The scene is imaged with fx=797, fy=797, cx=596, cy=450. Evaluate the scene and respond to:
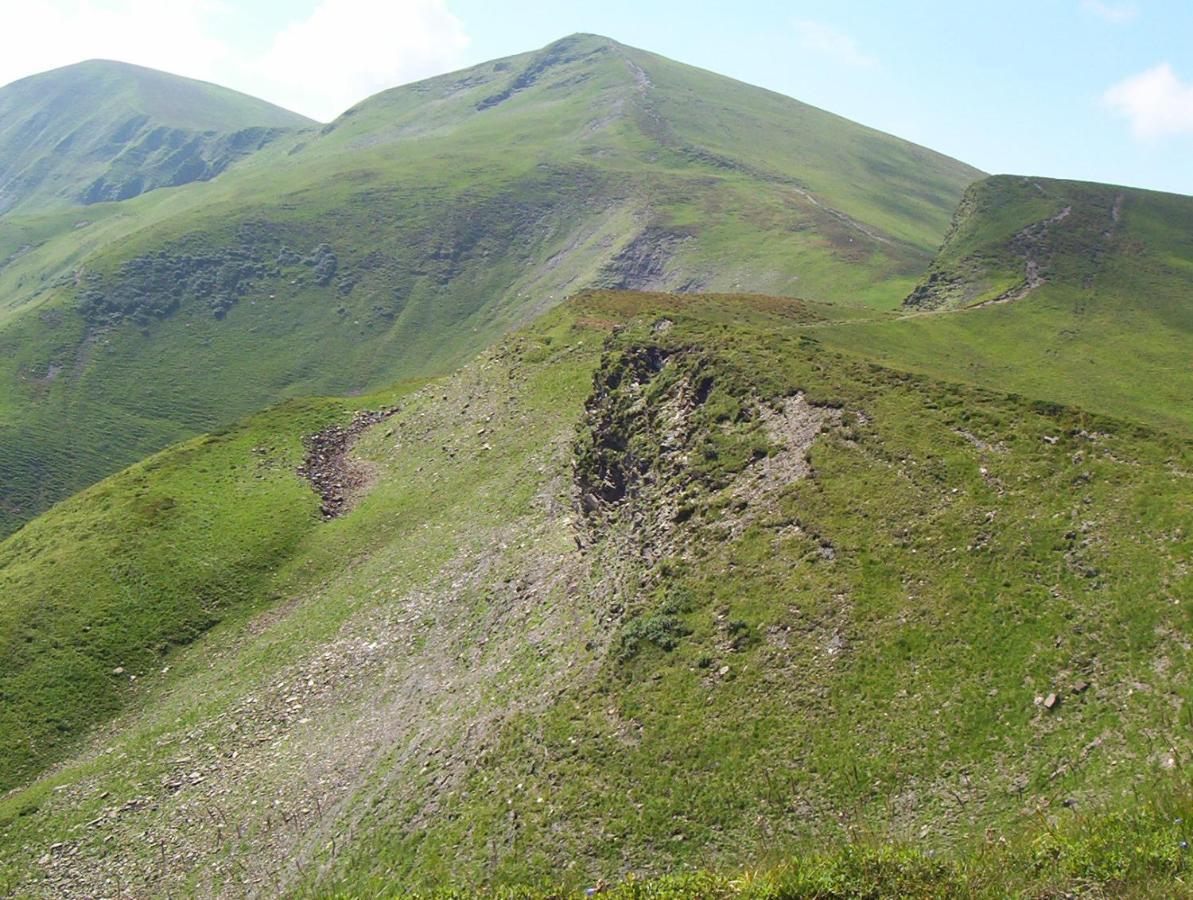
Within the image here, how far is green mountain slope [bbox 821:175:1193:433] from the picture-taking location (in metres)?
52.5

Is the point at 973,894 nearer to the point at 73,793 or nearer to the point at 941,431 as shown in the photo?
the point at 941,431

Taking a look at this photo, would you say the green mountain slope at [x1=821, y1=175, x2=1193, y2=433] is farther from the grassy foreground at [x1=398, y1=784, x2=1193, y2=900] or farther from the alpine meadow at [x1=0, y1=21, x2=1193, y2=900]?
the grassy foreground at [x1=398, y1=784, x2=1193, y2=900]

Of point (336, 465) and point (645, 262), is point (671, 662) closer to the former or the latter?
point (336, 465)

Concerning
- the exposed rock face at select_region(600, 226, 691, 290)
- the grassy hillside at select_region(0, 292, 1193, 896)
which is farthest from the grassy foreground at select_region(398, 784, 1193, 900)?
the exposed rock face at select_region(600, 226, 691, 290)

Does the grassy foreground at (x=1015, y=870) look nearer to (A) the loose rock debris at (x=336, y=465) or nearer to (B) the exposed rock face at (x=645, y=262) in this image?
(A) the loose rock debris at (x=336, y=465)

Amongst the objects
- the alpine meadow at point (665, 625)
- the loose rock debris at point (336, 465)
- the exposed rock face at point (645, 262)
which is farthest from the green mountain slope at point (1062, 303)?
the exposed rock face at point (645, 262)

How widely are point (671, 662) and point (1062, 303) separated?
5743 cm

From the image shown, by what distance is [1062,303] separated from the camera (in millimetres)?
68938

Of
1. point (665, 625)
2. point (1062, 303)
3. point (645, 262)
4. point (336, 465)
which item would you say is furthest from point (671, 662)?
point (645, 262)

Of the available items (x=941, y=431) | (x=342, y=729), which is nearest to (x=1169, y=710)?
(x=941, y=431)

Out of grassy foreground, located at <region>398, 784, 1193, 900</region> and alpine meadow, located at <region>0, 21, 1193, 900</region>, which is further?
alpine meadow, located at <region>0, 21, 1193, 900</region>

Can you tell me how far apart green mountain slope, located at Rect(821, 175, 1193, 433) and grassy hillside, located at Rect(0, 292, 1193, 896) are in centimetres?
1323

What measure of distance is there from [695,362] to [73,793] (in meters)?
40.4

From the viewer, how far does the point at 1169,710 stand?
70.3 feet
